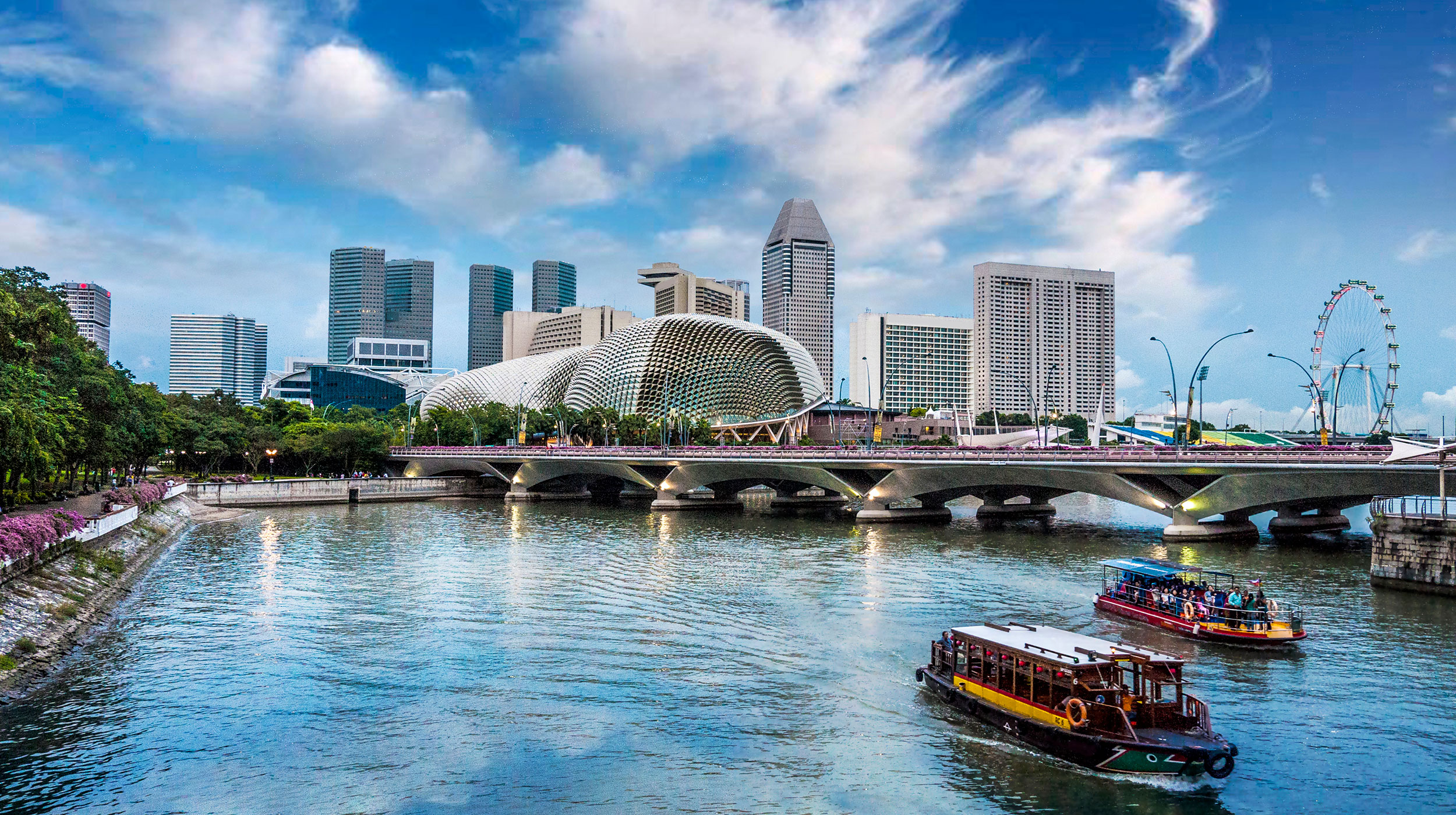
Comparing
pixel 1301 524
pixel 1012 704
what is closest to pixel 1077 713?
pixel 1012 704

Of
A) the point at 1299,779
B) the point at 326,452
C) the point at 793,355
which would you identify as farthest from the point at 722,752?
the point at 793,355

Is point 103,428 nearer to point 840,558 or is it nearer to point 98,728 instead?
point 98,728

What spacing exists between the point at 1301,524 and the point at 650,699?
5077 cm

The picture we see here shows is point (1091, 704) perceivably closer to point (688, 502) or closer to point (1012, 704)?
point (1012, 704)

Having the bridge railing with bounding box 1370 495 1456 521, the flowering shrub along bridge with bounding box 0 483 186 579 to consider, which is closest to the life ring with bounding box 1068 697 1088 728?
the bridge railing with bounding box 1370 495 1456 521

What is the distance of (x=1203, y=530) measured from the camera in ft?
171

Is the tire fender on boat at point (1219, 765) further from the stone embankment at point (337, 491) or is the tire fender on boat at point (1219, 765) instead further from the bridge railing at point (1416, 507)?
the stone embankment at point (337, 491)

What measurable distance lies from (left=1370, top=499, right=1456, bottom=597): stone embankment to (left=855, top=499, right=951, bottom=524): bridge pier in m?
32.8

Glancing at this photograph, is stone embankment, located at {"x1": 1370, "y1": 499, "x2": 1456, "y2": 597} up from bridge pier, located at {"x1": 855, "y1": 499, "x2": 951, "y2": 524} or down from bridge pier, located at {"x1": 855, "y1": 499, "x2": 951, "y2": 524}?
up

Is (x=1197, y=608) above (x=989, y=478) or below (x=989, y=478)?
below

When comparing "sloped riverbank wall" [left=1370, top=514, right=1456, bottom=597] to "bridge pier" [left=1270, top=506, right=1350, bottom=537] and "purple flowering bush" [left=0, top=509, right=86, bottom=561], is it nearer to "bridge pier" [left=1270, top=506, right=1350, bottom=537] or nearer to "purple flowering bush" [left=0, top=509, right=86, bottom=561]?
"bridge pier" [left=1270, top=506, right=1350, bottom=537]

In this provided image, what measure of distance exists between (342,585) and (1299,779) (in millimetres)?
35321

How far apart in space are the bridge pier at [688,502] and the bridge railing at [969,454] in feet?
13.2

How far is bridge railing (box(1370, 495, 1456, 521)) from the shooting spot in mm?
34938
